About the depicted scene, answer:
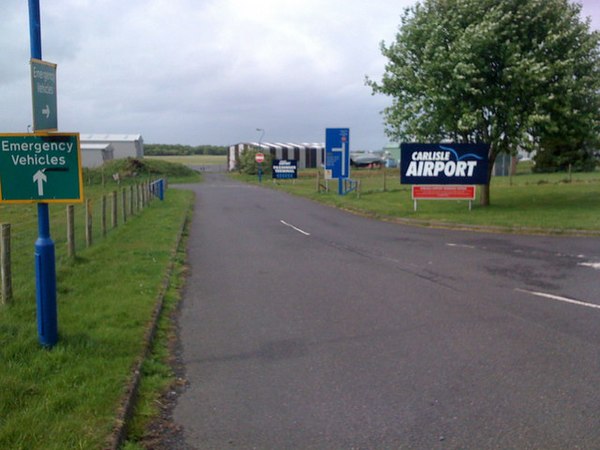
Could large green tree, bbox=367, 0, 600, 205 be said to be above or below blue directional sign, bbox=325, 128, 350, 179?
above

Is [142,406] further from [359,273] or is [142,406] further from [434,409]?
[359,273]

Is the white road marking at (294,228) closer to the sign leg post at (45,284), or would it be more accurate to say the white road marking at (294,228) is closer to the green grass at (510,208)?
the green grass at (510,208)

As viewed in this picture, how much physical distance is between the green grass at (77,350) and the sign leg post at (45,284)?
0.15 metres

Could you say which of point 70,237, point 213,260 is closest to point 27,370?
point 70,237

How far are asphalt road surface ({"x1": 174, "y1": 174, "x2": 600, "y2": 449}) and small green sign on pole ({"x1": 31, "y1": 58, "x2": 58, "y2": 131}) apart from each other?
8.79 feet

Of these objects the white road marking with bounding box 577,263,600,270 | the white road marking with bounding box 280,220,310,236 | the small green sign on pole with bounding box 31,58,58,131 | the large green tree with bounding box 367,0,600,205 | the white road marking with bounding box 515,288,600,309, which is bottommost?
the white road marking with bounding box 280,220,310,236

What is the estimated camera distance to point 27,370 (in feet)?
19.4

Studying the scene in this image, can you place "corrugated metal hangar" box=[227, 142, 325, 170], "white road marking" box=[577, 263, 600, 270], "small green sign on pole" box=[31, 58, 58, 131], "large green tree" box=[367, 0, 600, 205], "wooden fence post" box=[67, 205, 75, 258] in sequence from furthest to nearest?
"corrugated metal hangar" box=[227, 142, 325, 170], "large green tree" box=[367, 0, 600, 205], "wooden fence post" box=[67, 205, 75, 258], "white road marking" box=[577, 263, 600, 270], "small green sign on pole" box=[31, 58, 58, 131]

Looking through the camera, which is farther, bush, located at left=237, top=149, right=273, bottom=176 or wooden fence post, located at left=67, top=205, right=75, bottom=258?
bush, located at left=237, top=149, right=273, bottom=176

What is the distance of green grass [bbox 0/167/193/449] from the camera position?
15.5 ft

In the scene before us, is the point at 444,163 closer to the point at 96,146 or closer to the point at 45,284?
the point at 45,284

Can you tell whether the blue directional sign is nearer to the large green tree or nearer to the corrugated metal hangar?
the large green tree

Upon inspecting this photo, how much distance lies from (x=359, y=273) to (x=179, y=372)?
5938 mm

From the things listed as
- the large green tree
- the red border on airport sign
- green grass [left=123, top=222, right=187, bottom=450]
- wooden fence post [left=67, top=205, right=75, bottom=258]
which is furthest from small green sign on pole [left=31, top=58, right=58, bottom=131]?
the red border on airport sign
